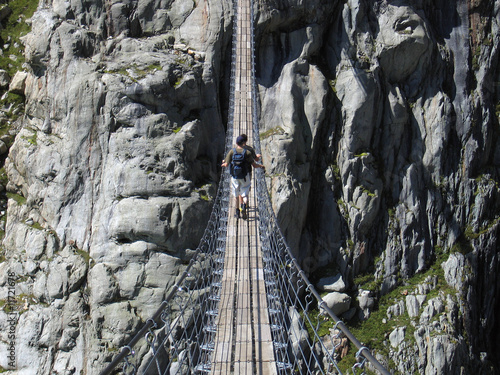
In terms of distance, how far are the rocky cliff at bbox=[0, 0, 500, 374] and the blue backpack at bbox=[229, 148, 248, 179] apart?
2.15 meters

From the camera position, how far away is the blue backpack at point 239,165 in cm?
582

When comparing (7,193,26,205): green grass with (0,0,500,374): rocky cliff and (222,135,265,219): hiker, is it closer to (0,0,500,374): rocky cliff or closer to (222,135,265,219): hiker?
(0,0,500,374): rocky cliff

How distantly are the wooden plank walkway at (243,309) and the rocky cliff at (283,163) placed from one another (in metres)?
1.81

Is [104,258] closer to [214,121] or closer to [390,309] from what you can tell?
[214,121]

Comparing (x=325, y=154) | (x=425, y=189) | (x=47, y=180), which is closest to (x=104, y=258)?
(x=47, y=180)

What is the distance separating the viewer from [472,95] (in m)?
12.1

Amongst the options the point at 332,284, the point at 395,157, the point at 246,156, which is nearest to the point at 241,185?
the point at 246,156

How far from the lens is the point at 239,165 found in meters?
5.89

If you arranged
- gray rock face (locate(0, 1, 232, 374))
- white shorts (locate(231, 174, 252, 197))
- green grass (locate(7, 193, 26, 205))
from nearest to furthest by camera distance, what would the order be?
white shorts (locate(231, 174, 252, 197))
gray rock face (locate(0, 1, 232, 374))
green grass (locate(7, 193, 26, 205))

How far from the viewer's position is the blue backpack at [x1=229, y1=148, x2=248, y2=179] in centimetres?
582

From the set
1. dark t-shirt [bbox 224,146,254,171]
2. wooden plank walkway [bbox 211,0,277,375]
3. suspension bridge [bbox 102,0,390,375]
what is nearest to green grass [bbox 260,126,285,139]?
suspension bridge [bbox 102,0,390,375]

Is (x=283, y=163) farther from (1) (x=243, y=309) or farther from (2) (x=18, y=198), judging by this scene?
(2) (x=18, y=198)

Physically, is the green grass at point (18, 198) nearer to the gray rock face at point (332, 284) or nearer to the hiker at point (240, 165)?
the hiker at point (240, 165)

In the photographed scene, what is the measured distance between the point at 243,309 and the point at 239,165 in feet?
6.72
